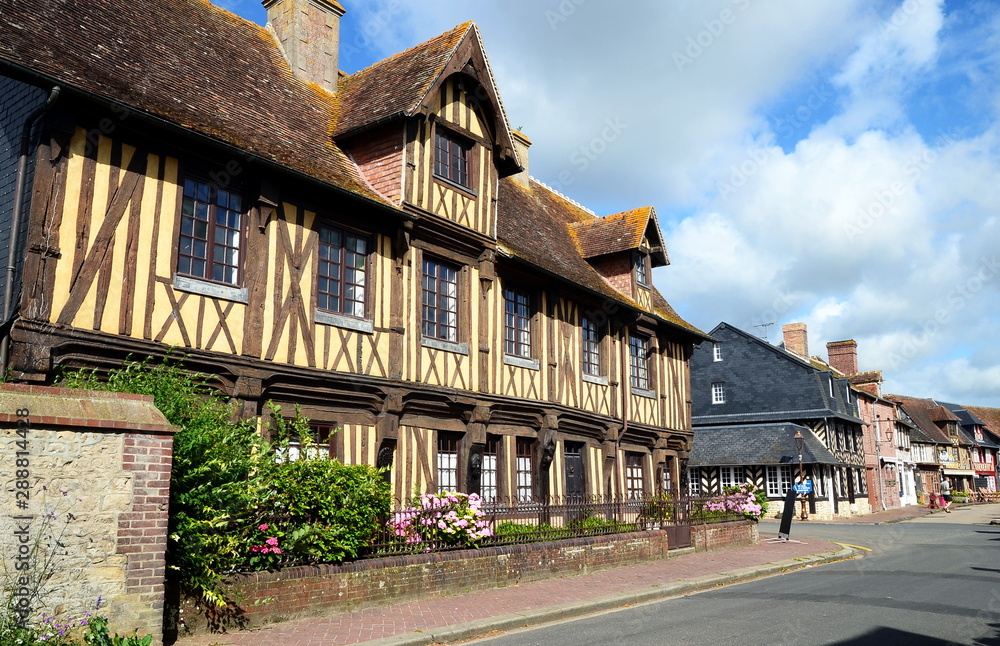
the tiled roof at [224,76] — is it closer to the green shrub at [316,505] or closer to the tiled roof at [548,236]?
the tiled roof at [548,236]

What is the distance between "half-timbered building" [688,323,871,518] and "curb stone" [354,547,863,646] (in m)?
19.8

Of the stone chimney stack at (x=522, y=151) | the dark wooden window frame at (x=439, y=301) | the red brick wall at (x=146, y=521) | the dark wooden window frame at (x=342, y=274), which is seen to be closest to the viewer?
the red brick wall at (x=146, y=521)

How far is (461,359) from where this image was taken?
1452 cm

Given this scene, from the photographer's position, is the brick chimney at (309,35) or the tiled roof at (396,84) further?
the brick chimney at (309,35)

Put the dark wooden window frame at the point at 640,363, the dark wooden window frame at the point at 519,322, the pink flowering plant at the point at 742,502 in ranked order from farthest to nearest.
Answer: the dark wooden window frame at the point at 640,363
the pink flowering plant at the point at 742,502
the dark wooden window frame at the point at 519,322

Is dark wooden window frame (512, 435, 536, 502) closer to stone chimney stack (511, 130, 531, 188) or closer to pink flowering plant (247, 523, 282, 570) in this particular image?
pink flowering plant (247, 523, 282, 570)

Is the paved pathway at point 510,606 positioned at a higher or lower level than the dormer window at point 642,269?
lower

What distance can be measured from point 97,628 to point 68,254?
4.46 metres

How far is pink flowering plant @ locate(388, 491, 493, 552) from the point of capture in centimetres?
1121

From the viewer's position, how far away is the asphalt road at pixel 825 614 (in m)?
8.17

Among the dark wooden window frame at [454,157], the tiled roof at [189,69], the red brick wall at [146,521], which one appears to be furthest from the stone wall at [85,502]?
the dark wooden window frame at [454,157]

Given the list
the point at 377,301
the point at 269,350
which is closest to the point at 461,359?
the point at 377,301

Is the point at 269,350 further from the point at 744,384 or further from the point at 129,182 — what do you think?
the point at 744,384

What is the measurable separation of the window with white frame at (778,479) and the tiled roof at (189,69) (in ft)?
89.5
